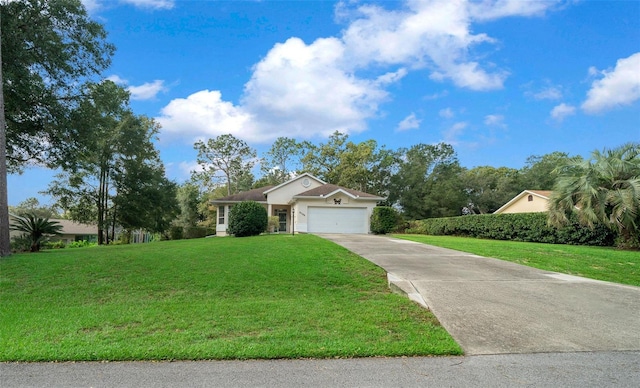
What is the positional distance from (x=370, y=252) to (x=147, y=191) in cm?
2260

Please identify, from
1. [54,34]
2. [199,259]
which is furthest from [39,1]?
[199,259]

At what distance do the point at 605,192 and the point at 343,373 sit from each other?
16146 mm

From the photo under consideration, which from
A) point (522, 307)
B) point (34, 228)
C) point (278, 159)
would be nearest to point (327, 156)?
point (278, 159)

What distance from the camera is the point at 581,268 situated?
925cm

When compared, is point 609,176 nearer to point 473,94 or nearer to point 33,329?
point 473,94

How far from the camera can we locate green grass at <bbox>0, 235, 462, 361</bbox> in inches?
159

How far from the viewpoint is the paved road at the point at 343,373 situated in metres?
3.33

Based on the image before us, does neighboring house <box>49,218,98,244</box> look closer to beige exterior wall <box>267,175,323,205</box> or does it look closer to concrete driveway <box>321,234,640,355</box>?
beige exterior wall <box>267,175,323,205</box>

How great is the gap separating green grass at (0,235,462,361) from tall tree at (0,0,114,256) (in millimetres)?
6660

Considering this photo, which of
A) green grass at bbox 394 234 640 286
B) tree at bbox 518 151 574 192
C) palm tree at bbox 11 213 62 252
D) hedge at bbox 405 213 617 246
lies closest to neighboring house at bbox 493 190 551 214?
hedge at bbox 405 213 617 246

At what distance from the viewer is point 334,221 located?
2467cm

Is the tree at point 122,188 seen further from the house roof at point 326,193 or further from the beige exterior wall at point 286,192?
the house roof at point 326,193

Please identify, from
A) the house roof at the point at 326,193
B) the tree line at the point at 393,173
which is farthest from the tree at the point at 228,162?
the house roof at the point at 326,193

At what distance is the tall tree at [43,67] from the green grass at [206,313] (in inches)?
262
